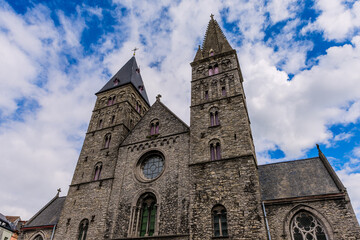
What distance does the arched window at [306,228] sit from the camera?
14.1 m

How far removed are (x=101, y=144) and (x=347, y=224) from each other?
20.6 meters

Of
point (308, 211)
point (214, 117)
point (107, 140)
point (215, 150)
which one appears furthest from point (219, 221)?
point (107, 140)

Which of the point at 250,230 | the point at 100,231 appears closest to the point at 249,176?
the point at 250,230

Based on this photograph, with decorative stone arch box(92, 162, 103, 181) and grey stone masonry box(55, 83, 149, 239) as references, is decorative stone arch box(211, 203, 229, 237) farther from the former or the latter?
decorative stone arch box(92, 162, 103, 181)

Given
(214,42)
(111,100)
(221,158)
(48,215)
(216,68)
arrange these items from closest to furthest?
(221,158) → (48,215) → (216,68) → (214,42) → (111,100)

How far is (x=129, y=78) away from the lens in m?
29.9

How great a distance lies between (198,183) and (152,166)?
193 inches

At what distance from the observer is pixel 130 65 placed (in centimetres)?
3409

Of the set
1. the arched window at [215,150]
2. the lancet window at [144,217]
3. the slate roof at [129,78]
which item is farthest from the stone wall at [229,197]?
the slate roof at [129,78]

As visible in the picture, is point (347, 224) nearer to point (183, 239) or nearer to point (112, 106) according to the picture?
point (183, 239)

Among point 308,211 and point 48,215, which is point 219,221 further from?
point 48,215

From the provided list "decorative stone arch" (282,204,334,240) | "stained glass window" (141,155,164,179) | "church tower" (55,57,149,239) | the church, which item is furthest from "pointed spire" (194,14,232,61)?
"decorative stone arch" (282,204,334,240)

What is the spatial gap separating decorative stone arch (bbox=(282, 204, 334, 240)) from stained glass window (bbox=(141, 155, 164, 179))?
9.73m

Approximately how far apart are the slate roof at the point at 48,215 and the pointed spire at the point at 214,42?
66.8 ft
